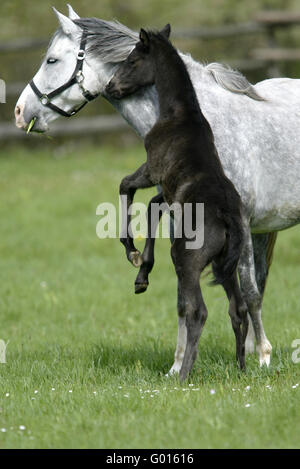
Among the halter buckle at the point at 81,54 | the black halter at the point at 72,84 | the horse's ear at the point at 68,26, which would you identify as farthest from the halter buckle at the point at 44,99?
the horse's ear at the point at 68,26

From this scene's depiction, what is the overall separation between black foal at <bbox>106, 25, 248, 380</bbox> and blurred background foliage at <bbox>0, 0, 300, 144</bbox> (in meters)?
13.2

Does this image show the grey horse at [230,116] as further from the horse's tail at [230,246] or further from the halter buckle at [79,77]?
the horse's tail at [230,246]

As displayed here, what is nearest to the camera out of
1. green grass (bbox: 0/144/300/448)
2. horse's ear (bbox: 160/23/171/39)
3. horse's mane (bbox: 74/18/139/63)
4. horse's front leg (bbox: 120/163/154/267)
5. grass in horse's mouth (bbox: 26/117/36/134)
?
green grass (bbox: 0/144/300/448)

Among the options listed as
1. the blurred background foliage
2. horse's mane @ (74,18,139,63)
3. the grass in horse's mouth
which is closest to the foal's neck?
horse's mane @ (74,18,139,63)

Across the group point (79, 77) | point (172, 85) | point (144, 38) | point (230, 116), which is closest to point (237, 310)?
point (230, 116)

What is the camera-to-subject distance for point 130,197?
535 centimetres

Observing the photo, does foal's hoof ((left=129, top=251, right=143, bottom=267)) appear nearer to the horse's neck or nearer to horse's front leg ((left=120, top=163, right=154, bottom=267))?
horse's front leg ((left=120, top=163, right=154, bottom=267))

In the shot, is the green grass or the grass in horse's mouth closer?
the green grass

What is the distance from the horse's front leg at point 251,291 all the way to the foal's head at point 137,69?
4.03ft

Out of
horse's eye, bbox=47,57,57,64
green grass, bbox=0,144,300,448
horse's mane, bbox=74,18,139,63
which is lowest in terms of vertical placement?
green grass, bbox=0,144,300,448

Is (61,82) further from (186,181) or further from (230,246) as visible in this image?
(230,246)

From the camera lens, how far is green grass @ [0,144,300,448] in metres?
4.07

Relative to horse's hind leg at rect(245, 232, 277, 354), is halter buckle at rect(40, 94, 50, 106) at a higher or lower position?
higher

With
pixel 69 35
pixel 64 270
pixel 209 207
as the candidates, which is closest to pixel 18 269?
pixel 64 270
